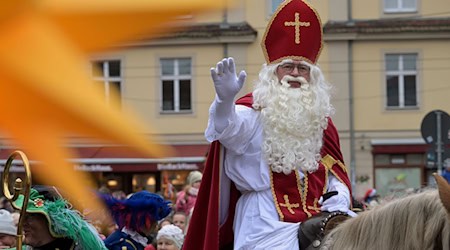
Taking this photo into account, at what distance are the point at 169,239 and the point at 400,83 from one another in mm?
23984

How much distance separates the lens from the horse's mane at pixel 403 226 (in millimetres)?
2331

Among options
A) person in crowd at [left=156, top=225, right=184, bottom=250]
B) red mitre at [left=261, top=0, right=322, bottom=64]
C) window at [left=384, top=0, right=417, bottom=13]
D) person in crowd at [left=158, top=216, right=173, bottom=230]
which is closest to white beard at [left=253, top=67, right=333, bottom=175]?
red mitre at [left=261, top=0, right=322, bottom=64]

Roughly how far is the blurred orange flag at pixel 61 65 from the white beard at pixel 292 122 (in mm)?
3189

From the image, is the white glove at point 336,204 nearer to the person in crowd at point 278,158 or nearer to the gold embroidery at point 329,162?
the person in crowd at point 278,158

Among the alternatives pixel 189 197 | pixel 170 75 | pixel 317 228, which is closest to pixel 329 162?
pixel 317 228

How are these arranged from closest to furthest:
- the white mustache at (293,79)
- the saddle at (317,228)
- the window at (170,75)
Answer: the window at (170,75), the saddle at (317,228), the white mustache at (293,79)

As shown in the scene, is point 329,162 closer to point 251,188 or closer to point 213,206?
point 251,188

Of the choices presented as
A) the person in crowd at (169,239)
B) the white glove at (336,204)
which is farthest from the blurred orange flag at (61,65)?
the person in crowd at (169,239)

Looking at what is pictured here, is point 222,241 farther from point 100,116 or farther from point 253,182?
point 100,116

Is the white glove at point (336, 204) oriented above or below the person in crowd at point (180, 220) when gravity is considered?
above

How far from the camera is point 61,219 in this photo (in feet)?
13.5

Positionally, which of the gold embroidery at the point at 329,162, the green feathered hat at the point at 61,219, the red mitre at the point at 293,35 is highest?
the red mitre at the point at 293,35

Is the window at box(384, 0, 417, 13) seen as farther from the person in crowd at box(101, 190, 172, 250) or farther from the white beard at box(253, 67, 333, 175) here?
the person in crowd at box(101, 190, 172, 250)

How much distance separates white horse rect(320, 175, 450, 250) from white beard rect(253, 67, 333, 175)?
43.8 inches
